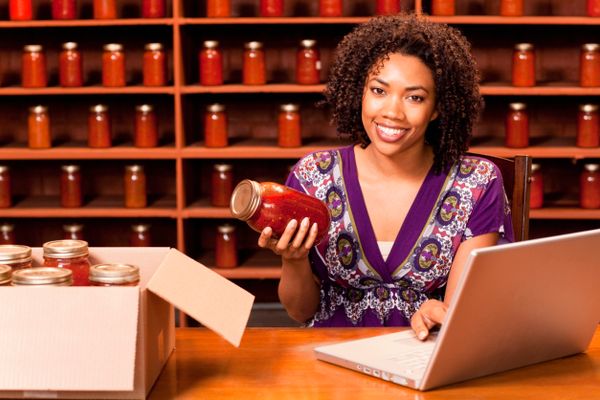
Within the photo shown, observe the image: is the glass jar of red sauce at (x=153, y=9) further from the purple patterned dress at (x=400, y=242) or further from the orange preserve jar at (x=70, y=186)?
the purple patterned dress at (x=400, y=242)

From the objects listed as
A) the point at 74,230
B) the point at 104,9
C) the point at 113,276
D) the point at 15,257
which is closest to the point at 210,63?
the point at 104,9

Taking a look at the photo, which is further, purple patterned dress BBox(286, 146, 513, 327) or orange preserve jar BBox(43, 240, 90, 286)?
purple patterned dress BBox(286, 146, 513, 327)

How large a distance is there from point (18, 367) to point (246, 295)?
351mm

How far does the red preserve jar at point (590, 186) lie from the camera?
11.6ft

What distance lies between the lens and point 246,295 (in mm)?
1359

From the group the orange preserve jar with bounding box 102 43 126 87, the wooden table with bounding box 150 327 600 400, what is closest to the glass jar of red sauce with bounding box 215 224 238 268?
the orange preserve jar with bounding box 102 43 126 87

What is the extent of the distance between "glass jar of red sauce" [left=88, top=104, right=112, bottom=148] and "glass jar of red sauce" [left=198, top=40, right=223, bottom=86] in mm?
399

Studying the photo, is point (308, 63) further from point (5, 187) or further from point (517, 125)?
point (5, 187)

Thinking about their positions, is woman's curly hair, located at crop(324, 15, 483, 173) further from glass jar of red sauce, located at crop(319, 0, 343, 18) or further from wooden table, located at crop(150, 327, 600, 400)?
glass jar of red sauce, located at crop(319, 0, 343, 18)

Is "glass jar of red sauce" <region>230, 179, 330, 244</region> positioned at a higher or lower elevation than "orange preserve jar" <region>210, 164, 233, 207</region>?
higher

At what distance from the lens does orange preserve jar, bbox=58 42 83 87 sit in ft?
11.5

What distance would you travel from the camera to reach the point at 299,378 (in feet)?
4.25

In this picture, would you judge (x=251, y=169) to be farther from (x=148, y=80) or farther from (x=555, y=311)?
(x=555, y=311)

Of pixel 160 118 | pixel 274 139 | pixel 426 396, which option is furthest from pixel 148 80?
pixel 426 396
